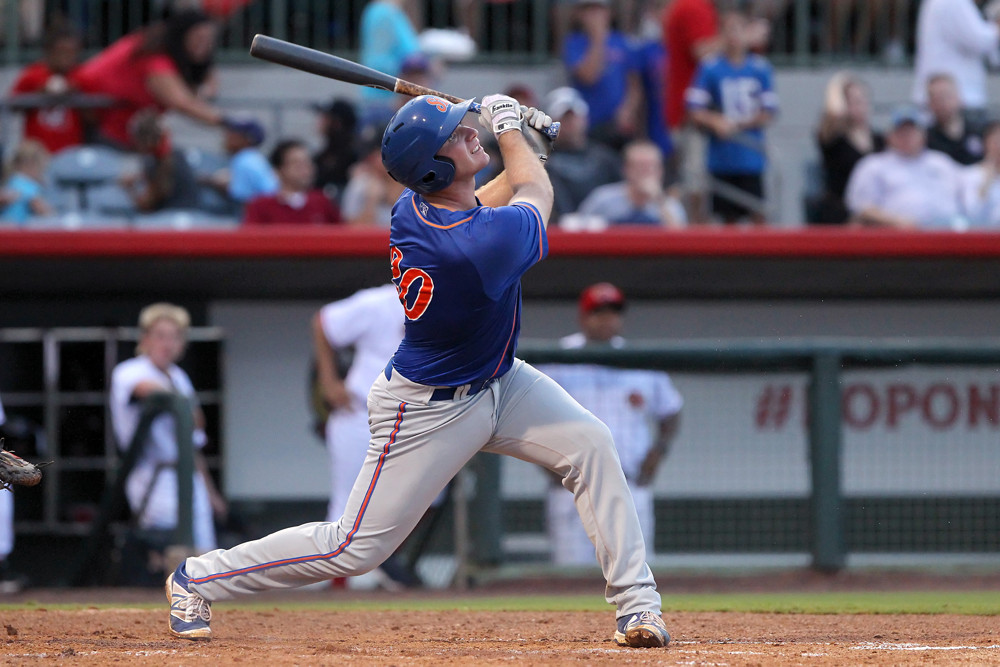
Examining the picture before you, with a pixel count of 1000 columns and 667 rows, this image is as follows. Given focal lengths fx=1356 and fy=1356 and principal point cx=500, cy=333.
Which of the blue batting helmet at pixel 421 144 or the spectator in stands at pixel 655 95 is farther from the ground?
the spectator in stands at pixel 655 95

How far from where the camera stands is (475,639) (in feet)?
14.4

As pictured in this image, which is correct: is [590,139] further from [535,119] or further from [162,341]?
[535,119]

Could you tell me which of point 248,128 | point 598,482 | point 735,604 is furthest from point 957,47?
point 598,482

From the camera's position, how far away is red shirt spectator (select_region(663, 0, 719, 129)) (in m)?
9.31

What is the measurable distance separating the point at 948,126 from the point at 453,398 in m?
6.41

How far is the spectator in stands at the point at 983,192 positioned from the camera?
28.5 ft

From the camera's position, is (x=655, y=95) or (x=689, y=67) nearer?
(x=689, y=67)

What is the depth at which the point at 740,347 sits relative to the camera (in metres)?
7.13

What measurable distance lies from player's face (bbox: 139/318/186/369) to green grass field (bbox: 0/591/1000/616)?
5.54 ft

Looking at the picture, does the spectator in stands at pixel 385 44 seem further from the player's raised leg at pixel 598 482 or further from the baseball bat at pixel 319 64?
the player's raised leg at pixel 598 482

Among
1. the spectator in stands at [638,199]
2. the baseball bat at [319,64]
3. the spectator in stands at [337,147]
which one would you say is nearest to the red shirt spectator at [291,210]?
the spectator in stands at [337,147]

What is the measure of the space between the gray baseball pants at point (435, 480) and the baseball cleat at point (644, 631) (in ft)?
0.09

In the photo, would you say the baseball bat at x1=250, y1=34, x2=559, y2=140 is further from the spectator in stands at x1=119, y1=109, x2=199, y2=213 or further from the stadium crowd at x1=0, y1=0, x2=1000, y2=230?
the spectator in stands at x1=119, y1=109, x2=199, y2=213

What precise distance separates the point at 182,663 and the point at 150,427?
147 inches
